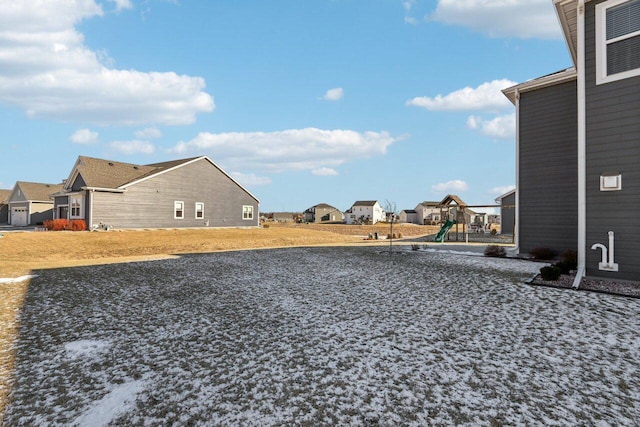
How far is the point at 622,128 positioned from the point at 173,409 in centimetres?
1078

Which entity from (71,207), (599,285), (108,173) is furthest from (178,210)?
(599,285)

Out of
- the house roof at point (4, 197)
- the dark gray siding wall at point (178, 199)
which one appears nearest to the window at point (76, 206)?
the dark gray siding wall at point (178, 199)

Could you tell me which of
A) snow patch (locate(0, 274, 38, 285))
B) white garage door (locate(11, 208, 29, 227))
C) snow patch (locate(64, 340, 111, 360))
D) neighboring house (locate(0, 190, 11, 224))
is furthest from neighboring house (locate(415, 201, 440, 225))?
neighboring house (locate(0, 190, 11, 224))

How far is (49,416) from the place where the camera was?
3.07m

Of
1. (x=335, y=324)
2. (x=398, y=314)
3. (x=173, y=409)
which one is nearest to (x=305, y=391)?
(x=173, y=409)

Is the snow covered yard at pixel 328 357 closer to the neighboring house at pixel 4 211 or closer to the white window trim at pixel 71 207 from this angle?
the white window trim at pixel 71 207

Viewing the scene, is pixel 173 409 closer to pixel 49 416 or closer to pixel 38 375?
pixel 49 416

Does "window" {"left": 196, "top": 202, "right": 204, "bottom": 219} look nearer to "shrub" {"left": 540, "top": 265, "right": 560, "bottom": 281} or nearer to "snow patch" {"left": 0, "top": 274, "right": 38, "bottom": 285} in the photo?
"snow patch" {"left": 0, "top": 274, "right": 38, "bottom": 285}

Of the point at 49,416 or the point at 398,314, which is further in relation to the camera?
the point at 398,314

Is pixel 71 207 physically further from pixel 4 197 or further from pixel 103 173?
pixel 4 197

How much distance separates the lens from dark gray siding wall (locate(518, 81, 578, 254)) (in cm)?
1174

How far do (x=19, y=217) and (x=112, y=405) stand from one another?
46496 mm

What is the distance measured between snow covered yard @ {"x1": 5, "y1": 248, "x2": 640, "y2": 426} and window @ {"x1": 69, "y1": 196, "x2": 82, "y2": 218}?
67.2ft

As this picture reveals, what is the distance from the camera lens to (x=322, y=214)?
87125 mm
